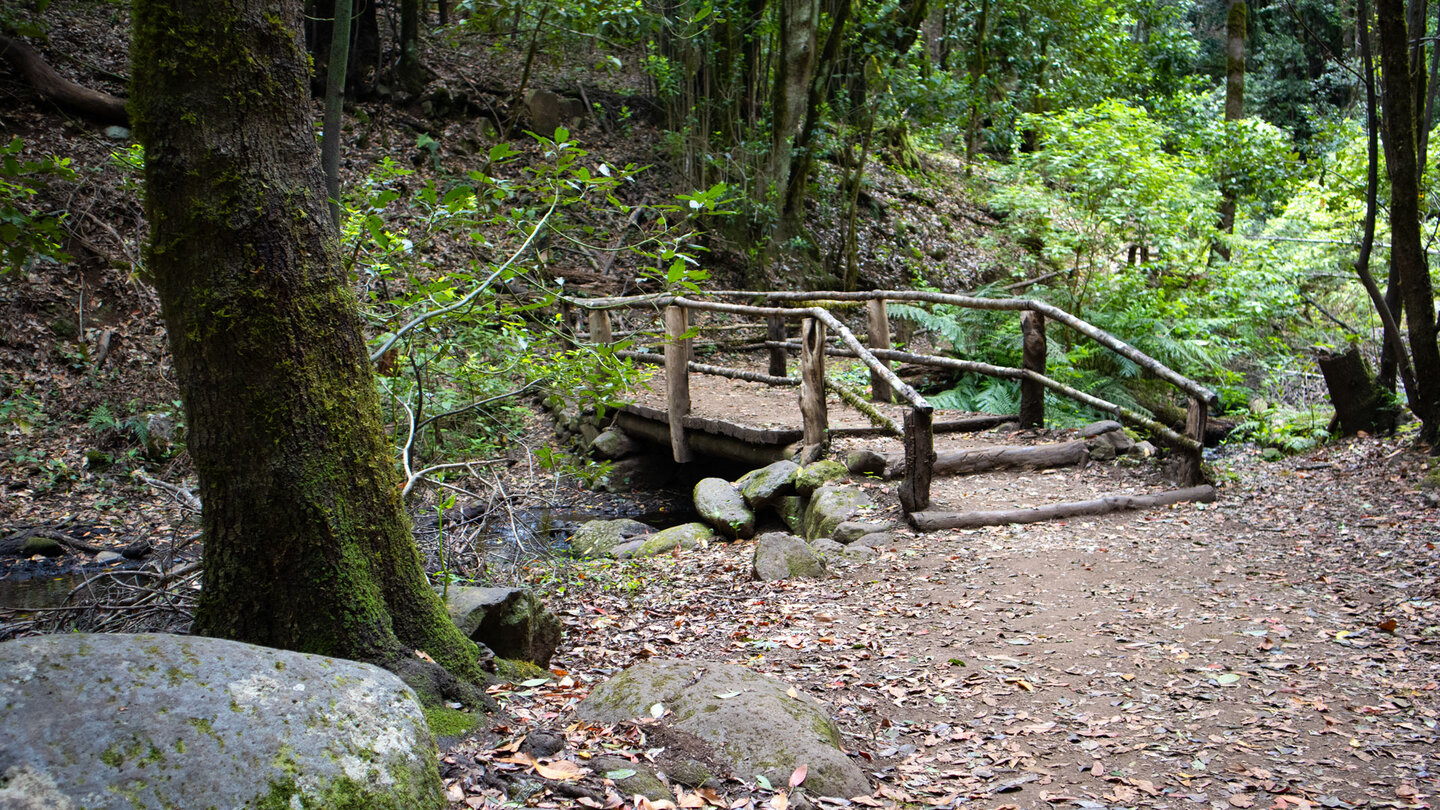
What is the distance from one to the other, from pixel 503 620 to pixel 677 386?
5.21m

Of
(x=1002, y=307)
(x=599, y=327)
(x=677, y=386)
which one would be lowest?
(x=677, y=386)

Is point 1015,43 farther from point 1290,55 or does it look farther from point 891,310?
point 1290,55

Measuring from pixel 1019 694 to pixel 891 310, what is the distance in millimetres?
7758

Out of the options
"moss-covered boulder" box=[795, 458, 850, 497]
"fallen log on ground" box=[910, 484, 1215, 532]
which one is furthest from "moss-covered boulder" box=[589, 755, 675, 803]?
"moss-covered boulder" box=[795, 458, 850, 497]

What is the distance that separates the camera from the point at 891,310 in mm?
10875

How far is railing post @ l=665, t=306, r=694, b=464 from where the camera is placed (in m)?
8.19

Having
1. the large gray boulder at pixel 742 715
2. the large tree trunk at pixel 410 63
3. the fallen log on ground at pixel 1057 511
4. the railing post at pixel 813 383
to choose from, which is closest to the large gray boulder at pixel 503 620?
the large gray boulder at pixel 742 715

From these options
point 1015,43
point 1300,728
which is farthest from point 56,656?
point 1015,43

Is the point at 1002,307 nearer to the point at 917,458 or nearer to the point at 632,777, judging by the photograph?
the point at 917,458

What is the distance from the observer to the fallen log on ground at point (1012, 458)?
269 inches

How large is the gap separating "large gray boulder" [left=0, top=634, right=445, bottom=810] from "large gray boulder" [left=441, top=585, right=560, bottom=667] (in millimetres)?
1227

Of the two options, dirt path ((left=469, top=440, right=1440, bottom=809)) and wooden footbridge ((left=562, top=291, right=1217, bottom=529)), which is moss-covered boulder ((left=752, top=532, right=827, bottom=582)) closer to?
dirt path ((left=469, top=440, right=1440, bottom=809))

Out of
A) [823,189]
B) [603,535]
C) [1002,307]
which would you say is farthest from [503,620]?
[823,189]

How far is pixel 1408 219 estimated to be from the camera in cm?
577
